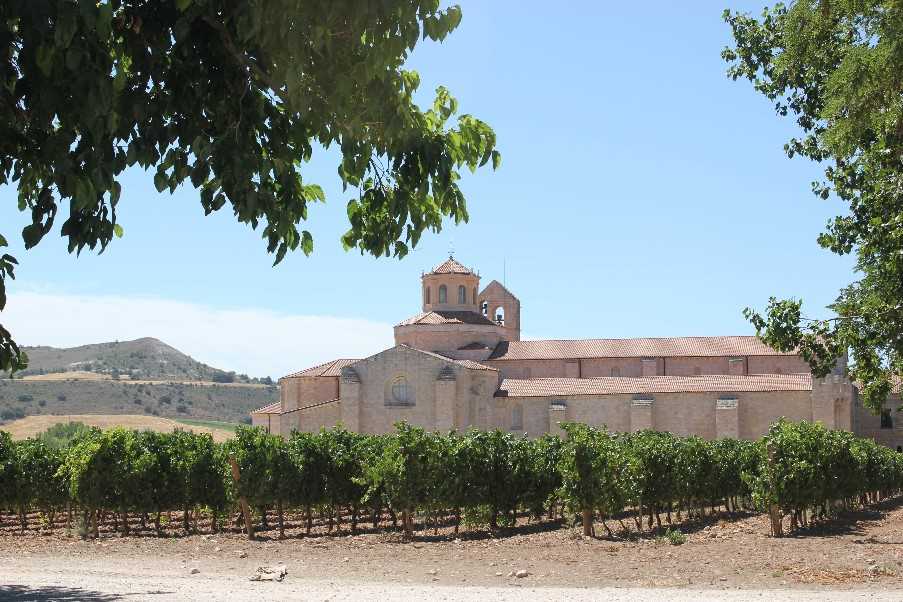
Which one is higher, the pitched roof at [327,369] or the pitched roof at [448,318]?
the pitched roof at [448,318]

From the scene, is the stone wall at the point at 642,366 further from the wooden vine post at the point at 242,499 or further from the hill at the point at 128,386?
the hill at the point at 128,386

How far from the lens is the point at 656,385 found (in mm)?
46594

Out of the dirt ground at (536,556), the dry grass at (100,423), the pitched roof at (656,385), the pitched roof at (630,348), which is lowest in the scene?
the dirt ground at (536,556)

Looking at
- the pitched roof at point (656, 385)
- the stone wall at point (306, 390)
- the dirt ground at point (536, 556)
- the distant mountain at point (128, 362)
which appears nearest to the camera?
the dirt ground at point (536, 556)

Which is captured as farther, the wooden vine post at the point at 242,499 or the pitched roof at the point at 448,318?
the pitched roof at the point at 448,318

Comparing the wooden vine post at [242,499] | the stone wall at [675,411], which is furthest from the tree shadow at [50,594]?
the stone wall at [675,411]

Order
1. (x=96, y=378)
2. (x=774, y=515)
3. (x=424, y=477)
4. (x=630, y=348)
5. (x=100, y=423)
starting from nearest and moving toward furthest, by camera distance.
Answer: (x=774, y=515)
(x=424, y=477)
(x=630, y=348)
(x=100, y=423)
(x=96, y=378)

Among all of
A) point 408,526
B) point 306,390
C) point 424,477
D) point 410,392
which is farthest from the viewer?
point 306,390

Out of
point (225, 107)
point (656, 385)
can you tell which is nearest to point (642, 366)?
point (656, 385)

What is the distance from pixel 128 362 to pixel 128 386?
34.4 metres

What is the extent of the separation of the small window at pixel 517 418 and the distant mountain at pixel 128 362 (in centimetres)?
8642

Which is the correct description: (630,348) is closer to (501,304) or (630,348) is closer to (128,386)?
(501,304)

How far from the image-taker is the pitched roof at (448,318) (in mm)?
52500

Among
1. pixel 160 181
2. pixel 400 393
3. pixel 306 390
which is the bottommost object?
pixel 160 181
